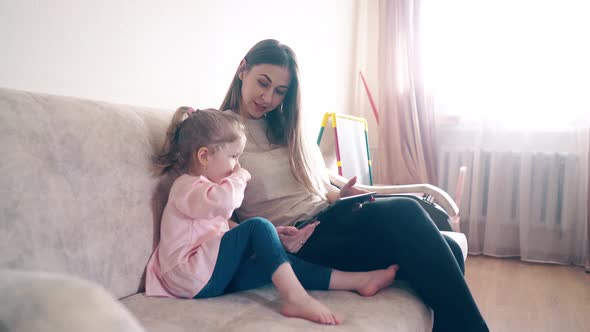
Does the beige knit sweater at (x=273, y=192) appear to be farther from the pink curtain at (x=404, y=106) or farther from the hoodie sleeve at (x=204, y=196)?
the pink curtain at (x=404, y=106)

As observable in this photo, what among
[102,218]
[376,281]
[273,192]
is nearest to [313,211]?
[273,192]

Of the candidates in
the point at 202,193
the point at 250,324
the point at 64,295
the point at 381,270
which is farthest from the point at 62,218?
the point at 381,270

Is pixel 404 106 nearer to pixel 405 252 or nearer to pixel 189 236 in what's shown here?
pixel 405 252

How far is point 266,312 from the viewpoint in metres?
0.97

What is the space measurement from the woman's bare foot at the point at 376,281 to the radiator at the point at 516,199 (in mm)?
2077

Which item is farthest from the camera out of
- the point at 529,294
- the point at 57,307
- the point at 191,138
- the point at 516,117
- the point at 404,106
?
the point at 404,106

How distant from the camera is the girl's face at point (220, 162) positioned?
3.87 ft

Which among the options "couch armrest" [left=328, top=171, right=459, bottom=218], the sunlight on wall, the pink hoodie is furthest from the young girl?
the sunlight on wall

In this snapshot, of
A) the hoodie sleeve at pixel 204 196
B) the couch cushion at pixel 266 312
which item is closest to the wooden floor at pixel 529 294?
the couch cushion at pixel 266 312

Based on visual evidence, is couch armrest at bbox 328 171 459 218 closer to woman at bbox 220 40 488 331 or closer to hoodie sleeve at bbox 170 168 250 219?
woman at bbox 220 40 488 331

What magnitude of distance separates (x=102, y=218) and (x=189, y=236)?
20cm

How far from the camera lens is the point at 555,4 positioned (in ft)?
9.39

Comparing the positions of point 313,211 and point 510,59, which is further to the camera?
point 510,59

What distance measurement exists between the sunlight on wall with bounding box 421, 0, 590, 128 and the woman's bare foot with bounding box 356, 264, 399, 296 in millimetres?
2196
